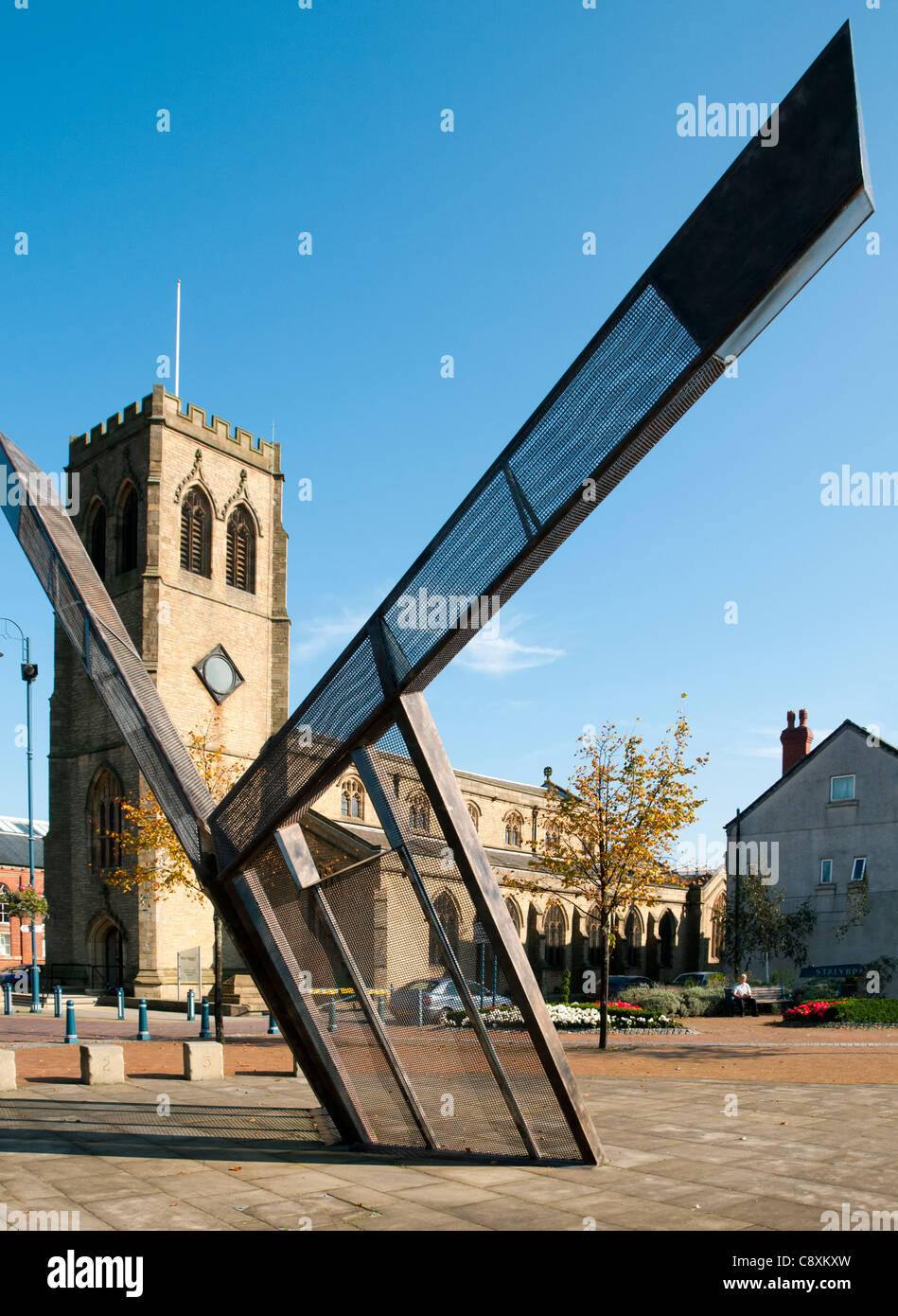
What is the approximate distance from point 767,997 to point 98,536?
1306 inches

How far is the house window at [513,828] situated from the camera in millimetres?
60094

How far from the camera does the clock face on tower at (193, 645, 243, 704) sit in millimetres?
42156

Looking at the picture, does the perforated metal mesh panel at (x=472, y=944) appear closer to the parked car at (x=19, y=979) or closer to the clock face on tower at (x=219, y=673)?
the clock face on tower at (x=219, y=673)

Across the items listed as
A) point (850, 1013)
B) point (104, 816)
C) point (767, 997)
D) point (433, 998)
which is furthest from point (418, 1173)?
point (104, 816)

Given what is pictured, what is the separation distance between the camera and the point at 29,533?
11312mm

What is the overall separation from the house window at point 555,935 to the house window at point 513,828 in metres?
8.52

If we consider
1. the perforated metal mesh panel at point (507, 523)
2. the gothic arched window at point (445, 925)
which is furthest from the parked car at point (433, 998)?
the perforated metal mesh panel at point (507, 523)

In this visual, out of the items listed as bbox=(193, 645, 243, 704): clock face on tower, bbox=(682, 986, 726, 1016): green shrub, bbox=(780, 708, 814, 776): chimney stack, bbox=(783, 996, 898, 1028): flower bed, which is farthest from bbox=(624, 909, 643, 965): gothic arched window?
bbox=(783, 996, 898, 1028): flower bed

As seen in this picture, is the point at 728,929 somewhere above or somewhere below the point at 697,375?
below

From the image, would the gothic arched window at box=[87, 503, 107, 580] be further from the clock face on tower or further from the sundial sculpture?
the sundial sculpture

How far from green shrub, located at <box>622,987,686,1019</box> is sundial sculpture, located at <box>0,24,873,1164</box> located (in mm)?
20787
